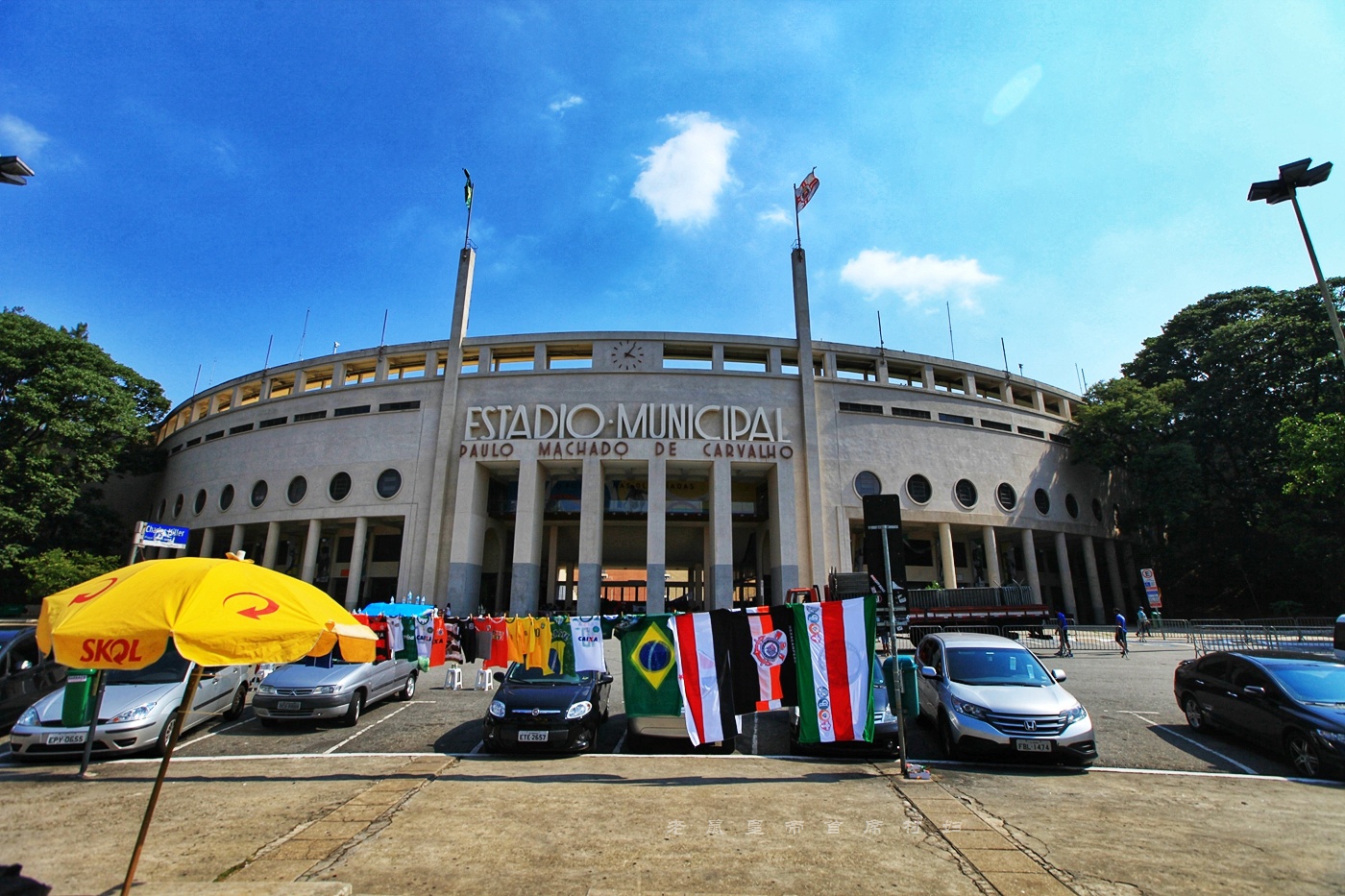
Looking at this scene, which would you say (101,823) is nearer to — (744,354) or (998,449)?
(744,354)

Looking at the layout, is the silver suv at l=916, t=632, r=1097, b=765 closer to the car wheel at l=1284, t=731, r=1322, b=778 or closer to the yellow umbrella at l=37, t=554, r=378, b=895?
the car wheel at l=1284, t=731, r=1322, b=778

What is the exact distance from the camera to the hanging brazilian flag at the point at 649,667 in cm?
845

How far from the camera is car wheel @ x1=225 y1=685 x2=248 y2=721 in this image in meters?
10.9

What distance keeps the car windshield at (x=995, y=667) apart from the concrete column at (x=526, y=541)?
1022 inches

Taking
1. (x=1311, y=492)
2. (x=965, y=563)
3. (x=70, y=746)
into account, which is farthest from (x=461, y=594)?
(x=1311, y=492)

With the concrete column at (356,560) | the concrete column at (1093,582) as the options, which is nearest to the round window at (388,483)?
the concrete column at (356,560)

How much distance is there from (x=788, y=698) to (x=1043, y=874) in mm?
3679

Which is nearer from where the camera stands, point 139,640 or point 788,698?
point 139,640

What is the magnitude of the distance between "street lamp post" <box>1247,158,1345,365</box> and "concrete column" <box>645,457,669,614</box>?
2563cm

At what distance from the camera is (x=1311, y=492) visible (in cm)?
2359

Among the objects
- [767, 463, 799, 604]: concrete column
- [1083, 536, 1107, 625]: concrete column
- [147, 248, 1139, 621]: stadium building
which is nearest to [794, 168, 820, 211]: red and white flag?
[147, 248, 1139, 621]: stadium building

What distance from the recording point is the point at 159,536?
47.9 feet

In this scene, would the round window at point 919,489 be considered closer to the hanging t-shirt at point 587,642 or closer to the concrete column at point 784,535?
the concrete column at point 784,535

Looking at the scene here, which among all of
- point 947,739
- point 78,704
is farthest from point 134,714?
point 947,739
